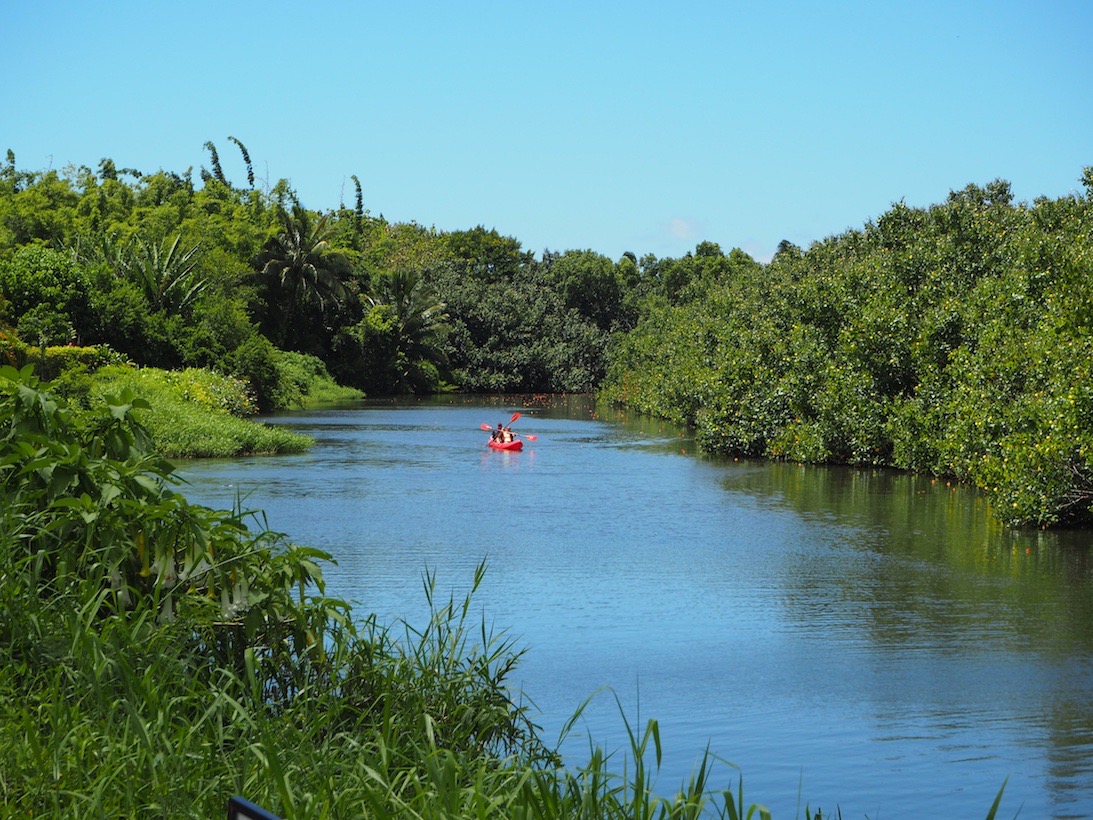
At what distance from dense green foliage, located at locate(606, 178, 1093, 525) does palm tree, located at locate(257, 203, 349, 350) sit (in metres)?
23.2

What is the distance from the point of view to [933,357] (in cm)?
2544

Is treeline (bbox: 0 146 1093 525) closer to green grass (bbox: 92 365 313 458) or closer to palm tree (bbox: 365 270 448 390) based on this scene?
palm tree (bbox: 365 270 448 390)

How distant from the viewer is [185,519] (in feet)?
20.6

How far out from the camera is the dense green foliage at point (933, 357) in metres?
17.7

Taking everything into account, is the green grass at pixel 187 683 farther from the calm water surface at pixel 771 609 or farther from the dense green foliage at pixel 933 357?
the dense green foliage at pixel 933 357

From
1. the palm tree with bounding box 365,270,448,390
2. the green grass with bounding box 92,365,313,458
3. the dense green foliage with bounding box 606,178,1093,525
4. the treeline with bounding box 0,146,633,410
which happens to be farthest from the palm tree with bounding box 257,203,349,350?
the dense green foliage with bounding box 606,178,1093,525

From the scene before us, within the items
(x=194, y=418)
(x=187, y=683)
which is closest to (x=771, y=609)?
(x=187, y=683)

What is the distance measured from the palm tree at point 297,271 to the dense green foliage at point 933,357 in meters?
23.2

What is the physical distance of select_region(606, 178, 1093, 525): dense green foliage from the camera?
58.1 feet

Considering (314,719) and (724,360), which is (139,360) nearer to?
(724,360)

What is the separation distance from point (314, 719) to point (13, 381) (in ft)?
8.18

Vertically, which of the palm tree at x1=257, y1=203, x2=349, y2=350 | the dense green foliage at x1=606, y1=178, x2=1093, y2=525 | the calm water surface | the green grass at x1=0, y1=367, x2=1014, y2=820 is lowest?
the calm water surface

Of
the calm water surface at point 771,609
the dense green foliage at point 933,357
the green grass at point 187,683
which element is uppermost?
the dense green foliage at point 933,357

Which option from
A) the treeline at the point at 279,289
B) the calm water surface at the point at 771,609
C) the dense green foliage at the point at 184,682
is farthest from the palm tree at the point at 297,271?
the dense green foliage at the point at 184,682
